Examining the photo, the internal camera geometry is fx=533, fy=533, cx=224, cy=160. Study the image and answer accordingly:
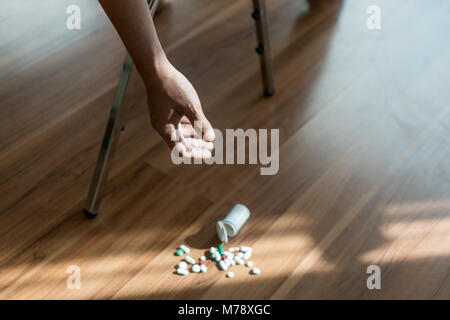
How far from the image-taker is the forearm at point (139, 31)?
1.04 m

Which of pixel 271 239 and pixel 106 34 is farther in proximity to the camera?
pixel 106 34

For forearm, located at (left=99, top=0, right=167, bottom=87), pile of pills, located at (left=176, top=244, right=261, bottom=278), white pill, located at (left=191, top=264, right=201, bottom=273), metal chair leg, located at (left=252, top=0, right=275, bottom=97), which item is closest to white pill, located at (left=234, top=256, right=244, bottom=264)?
pile of pills, located at (left=176, top=244, right=261, bottom=278)

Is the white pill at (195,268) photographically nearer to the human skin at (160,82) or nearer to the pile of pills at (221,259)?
the pile of pills at (221,259)

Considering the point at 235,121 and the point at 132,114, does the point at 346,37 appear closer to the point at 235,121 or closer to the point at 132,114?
the point at 235,121

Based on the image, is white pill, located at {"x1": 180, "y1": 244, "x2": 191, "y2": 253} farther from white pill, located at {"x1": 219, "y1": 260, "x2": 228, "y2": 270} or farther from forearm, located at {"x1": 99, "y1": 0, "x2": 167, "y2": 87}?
forearm, located at {"x1": 99, "y1": 0, "x2": 167, "y2": 87}

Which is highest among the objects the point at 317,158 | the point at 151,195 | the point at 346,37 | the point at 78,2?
the point at 78,2

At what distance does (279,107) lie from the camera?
72.2 inches

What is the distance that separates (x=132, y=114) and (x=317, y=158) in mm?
628

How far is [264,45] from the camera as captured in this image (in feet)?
5.65

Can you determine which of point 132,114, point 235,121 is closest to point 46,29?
point 132,114

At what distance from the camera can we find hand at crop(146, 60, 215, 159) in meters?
1.15

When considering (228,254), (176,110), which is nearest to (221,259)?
(228,254)

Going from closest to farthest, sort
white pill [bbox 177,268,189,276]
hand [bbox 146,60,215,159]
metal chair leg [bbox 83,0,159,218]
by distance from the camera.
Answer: hand [bbox 146,60,215,159] < metal chair leg [bbox 83,0,159,218] < white pill [bbox 177,268,189,276]

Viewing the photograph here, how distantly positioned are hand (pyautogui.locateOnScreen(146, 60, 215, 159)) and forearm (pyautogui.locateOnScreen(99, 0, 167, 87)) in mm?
19
